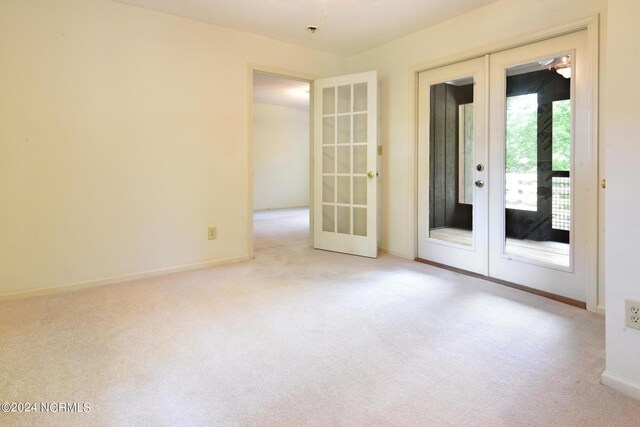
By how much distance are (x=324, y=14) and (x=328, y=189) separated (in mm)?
1965

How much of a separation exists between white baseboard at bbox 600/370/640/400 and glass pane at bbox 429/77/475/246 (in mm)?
1969

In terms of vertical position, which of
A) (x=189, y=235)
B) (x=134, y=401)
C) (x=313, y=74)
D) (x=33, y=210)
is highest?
(x=313, y=74)

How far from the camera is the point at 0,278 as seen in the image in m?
2.88

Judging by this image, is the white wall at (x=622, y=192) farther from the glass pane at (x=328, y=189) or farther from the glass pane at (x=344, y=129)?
the glass pane at (x=328, y=189)

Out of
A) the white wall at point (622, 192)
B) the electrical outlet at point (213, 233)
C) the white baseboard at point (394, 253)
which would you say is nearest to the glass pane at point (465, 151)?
the white baseboard at point (394, 253)

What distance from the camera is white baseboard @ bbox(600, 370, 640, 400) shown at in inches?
64.6

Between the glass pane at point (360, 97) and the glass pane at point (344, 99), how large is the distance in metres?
0.09

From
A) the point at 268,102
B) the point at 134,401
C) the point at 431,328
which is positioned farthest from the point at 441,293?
the point at 268,102

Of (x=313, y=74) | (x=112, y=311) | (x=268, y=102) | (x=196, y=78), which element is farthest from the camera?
(x=268, y=102)

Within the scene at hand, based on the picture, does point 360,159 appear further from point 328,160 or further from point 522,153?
point 522,153

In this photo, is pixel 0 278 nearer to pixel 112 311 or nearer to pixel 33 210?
pixel 33 210

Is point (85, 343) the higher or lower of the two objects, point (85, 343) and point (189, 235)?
the lower

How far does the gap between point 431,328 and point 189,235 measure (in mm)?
2537

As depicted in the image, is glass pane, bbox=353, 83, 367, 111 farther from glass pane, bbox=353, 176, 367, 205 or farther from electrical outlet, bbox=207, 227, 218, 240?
electrical outlet, bbox=207, 227, 218, 240
